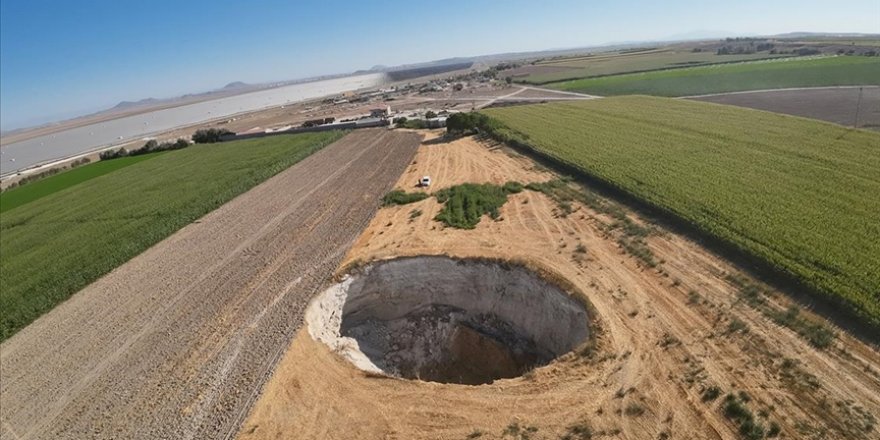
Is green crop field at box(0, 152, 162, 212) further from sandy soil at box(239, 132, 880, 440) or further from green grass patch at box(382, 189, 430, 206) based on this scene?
sandy soil at box(239, 132, 880, 440)

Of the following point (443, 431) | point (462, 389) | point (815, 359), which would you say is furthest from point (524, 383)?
point (815, 359)

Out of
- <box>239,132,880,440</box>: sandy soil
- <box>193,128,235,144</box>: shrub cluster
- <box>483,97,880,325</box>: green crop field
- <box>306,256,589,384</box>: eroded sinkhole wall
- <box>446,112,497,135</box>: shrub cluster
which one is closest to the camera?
<box>239,132,880,440</box>: sandy soil

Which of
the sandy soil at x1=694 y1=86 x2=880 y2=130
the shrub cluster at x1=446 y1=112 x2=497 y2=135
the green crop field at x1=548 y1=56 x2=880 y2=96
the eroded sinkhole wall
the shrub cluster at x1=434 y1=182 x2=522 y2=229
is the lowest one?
the eroded sinkhole wall

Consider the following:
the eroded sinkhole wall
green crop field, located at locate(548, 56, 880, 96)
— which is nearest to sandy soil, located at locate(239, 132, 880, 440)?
the eroded sinkhole wall

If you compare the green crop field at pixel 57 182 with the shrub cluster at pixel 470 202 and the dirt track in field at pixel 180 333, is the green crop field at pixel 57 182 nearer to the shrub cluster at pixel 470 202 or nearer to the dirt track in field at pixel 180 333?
the dirt track in field at pixel 180 333

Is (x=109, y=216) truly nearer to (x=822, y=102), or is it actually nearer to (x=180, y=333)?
(x=180, y=333)

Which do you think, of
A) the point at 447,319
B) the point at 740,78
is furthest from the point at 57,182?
the point at 740,78
